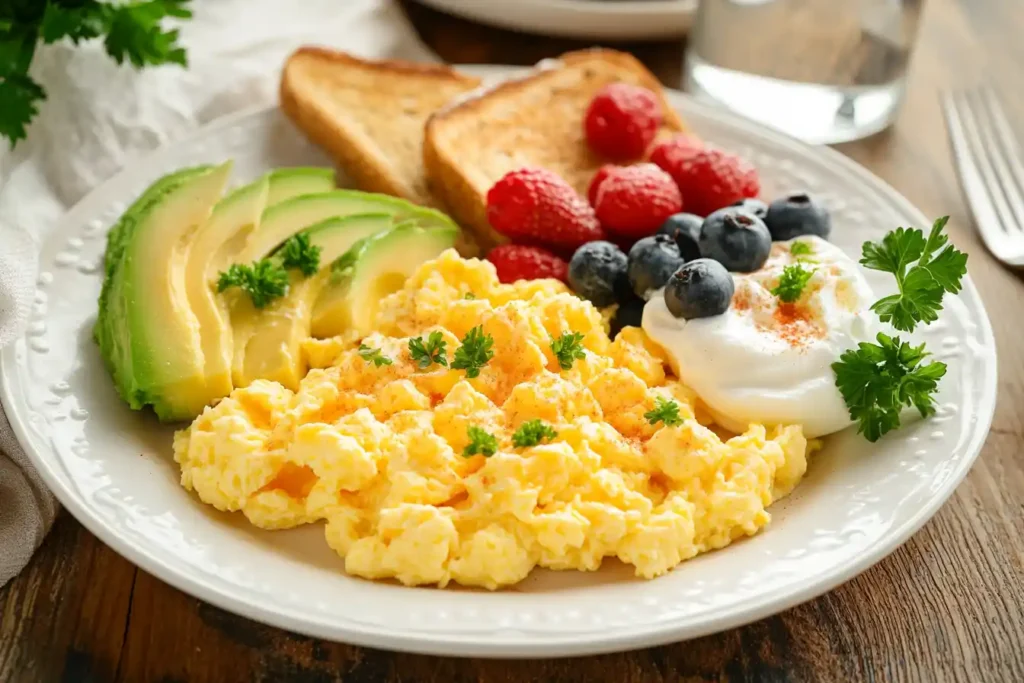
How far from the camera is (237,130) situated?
3.05 metres

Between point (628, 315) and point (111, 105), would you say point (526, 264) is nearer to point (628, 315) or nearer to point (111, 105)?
point (628, 315)

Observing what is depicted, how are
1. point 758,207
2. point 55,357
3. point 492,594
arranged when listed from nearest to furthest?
point 492,594
point 55,357
point 758,207

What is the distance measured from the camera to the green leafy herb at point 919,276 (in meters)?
2.18

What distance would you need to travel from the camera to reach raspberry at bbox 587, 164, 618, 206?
2.87 meters

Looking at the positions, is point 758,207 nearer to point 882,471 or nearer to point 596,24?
point 882,471

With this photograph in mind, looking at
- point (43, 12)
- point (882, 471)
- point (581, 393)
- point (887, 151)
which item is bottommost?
point (887, 151)

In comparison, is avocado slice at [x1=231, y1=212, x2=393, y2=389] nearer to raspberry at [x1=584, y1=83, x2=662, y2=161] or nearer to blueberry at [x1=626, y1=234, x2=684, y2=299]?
blueberry at [x1=626, y1=234, x2=684, y2=299]

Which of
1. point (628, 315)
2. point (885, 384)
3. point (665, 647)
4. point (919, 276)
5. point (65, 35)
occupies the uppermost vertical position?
point (65, 35)

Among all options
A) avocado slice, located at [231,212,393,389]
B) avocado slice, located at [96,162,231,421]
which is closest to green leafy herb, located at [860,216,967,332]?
avocado slice, located at [231,212,393,389]

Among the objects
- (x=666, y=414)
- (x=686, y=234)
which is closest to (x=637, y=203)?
(x=686, y=234)

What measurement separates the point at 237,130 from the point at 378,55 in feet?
2.66

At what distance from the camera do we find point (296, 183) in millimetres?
2699

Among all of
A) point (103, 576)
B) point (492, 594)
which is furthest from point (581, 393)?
point (103, 576)

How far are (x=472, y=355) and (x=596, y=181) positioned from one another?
99cm
